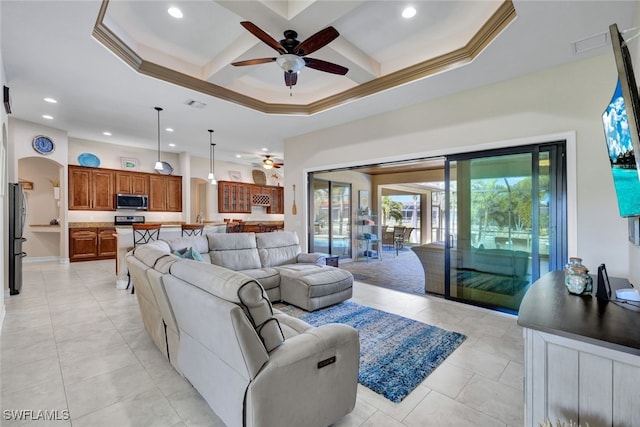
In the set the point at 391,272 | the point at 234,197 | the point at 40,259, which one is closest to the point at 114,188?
the point at 40,259

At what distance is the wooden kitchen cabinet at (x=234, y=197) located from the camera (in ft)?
31.2

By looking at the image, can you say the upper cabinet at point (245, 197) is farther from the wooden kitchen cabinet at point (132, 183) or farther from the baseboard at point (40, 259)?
the baseboard at point (40, 259)

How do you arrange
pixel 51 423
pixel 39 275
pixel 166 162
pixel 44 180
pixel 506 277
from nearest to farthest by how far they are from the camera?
pixel 51 423
pixel 506 277
pixel 39 275
pixel 44 180
pixel 166 162

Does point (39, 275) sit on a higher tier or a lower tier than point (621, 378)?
lower

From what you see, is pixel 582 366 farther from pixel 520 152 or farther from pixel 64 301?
pixel 64 301

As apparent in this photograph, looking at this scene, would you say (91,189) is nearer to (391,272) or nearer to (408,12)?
(391,272)

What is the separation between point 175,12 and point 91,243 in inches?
259

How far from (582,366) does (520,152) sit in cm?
298

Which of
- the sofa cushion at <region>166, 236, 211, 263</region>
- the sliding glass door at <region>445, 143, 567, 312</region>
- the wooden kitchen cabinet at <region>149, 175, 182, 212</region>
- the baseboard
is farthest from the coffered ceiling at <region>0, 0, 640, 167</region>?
the baseboard

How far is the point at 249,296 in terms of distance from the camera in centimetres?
141

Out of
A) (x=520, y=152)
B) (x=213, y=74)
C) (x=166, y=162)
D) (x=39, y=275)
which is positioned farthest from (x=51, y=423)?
(x=166, y=162)

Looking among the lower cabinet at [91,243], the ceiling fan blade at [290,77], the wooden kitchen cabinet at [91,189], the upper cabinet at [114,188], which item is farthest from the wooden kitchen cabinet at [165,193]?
the ceiling fan blade at [290,77]

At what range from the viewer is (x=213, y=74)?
3.81 meters

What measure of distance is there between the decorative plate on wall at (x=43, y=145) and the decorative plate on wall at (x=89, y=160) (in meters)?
1.02
